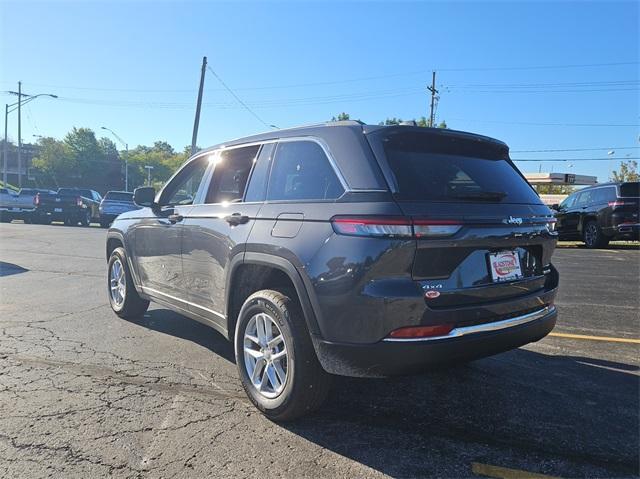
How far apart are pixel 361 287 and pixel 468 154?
4.48 feet

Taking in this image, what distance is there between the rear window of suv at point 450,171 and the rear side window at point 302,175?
398 mm

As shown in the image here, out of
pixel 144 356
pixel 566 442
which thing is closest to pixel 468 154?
pixel 566 442

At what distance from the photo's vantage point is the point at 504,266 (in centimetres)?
302

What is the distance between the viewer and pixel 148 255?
5027 millimetres

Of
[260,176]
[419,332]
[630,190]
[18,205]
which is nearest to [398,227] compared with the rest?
[419,332]

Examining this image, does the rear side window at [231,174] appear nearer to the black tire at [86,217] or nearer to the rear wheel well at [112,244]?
the rear wheel well at [112,244]

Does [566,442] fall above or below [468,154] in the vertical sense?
below

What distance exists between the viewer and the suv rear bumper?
263 cm

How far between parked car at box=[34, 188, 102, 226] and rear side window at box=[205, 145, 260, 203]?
20.9 meters

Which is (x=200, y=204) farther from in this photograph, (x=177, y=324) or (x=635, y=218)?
(x=635, y=218)

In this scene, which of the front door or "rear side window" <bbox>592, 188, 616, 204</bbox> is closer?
the front door

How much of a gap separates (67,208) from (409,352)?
23.5 meters

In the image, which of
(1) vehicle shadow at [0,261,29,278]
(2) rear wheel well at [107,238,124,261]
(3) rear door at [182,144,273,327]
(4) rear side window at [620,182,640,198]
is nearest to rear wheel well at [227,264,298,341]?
(3) rear door at [182,144,273,327]

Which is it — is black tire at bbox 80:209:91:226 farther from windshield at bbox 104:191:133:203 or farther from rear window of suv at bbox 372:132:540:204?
rear window of suv at bbox 372:132:540:204
